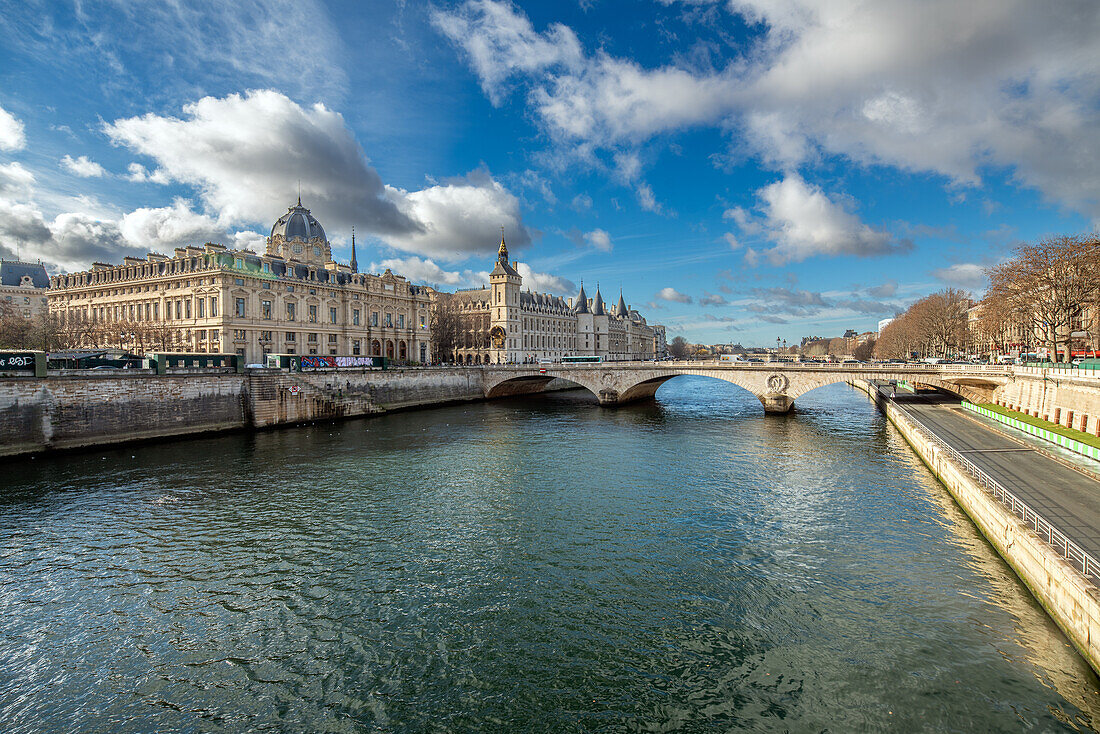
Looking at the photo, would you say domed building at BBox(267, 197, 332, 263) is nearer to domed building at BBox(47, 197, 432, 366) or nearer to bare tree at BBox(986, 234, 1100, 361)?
domed building at BBox(47, 197, 432, 366)

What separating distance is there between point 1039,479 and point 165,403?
54.8 meters

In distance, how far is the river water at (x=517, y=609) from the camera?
10836mm

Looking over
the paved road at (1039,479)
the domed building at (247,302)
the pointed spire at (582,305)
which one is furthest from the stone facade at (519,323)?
the paved road at (1039,479)

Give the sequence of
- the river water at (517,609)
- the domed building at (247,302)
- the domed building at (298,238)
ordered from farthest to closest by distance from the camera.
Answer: the domed building at (298,238)
the domed building at (247,302)
the river water at (517,609)

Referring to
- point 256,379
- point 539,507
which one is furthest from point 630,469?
point 256,379

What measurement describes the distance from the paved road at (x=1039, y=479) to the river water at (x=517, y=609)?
7.37ft

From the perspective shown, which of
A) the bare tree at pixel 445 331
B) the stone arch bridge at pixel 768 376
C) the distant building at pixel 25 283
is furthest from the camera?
the bare tree at pixel 445 331

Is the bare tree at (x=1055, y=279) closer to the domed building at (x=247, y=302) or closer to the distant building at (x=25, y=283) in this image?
the domed building at (x=247, y=302)

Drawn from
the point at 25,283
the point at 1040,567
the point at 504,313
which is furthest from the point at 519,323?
the point at 1040,567

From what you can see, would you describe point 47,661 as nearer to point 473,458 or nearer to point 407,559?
point 407,559

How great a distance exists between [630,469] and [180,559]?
22.3 metres

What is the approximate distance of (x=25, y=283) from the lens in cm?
9719

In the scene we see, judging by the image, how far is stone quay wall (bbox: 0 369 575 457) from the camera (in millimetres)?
34844

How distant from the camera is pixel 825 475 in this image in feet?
96.8
